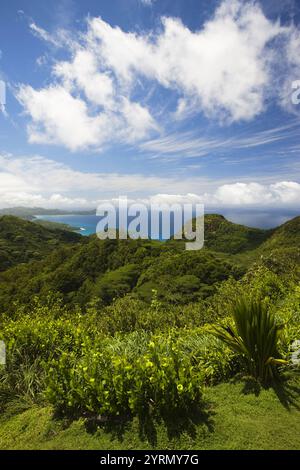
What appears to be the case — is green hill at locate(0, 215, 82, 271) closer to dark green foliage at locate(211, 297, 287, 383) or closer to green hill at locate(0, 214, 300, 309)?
green hill at locate(0, 214, 300, 309)

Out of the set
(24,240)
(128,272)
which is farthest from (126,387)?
(24,240)

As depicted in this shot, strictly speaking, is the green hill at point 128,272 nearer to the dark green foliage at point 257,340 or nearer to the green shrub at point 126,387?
the dark green foliage at point 257,340

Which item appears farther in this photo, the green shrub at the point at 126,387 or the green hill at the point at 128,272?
the green hill at the point at 128,272

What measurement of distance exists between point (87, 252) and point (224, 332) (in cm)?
5147

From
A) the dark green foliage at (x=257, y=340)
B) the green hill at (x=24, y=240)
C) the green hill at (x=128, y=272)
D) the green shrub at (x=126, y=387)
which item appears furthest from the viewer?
the green hill at (x=24, y=240)

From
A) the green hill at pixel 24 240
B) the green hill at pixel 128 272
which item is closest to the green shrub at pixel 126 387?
the green hill at pixel 128 272

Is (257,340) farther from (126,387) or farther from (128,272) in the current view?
(128,272)

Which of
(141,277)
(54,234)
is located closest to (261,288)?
(141,277)

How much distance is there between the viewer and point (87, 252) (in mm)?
54875

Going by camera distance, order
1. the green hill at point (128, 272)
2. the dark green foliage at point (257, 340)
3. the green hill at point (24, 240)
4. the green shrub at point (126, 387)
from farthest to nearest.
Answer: the green hill at point (24, 240) < the green hill at point (128, 272) < the dark green foliage at point (257, 340) < the green shrub at point (126, 387)

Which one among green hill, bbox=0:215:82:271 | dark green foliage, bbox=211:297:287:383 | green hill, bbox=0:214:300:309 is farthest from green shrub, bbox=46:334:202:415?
green hill, bbox=0:215:82:271

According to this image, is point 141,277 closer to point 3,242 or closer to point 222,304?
point 222,304

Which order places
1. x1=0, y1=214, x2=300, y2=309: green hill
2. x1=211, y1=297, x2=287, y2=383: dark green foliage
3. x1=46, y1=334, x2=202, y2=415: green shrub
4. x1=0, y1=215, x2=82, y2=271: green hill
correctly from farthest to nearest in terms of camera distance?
1. x1=0, y1=215, x2=82, y2=271: green hill
2. x1=0, y1=214, x2=300, y2=309: green hill
3. x1=211, y1=297, x2=287, y2=383: dark green foliage
4. x1=46, y1=334, x2=202, y2=415: green shrub

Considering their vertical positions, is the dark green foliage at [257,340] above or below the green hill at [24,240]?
above
